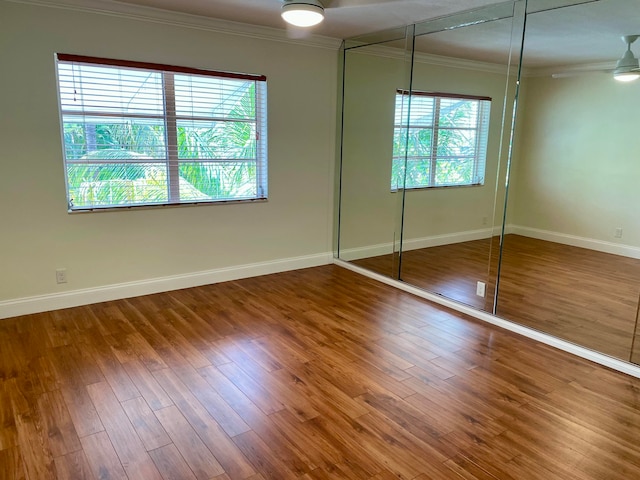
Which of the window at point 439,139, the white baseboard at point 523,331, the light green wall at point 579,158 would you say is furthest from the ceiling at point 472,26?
the white baseboard at point 523,331

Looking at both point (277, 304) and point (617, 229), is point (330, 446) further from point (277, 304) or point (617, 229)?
point (617, 229)

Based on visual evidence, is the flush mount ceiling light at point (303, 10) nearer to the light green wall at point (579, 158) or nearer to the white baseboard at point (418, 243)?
the light green wall at point (579, 158)

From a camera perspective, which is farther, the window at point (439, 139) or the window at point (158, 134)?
the window at point (439, 139)

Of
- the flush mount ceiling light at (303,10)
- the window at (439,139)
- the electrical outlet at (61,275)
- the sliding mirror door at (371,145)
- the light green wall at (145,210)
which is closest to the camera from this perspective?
the flush mount ceiling light at (303,10)

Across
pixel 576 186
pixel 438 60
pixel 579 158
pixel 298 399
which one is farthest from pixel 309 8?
pixel 298 399

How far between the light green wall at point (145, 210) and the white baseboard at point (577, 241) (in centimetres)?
213

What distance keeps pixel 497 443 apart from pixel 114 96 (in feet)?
11.9

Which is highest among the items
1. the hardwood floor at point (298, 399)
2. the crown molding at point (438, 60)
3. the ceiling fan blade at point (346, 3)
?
the ceiling fan blade at point (346, 3)

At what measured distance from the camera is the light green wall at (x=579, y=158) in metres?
2.90

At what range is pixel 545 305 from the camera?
3.48m

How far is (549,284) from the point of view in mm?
3615

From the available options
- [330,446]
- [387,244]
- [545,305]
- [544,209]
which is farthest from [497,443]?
[387,244]

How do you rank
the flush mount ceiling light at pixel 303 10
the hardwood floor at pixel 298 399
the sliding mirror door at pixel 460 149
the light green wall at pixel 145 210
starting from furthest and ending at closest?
the sliding mirror door at pixel 460 149 → the light green wall at pixel 145 210 → the flush mount ceiling light at pixel 303 10 → the hardwood floor at pixel 298 399

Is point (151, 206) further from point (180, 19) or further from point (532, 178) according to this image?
point (532, 178)
